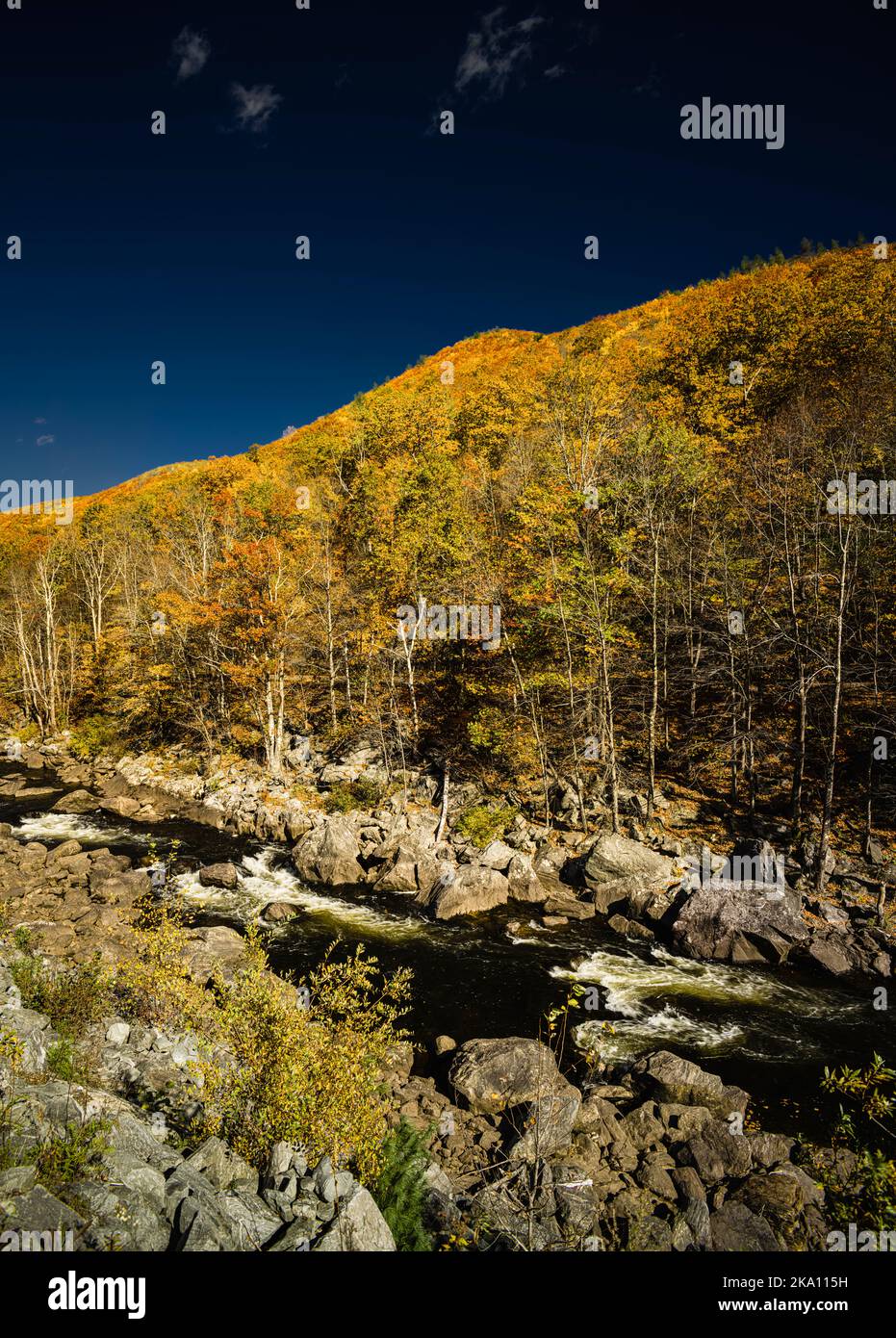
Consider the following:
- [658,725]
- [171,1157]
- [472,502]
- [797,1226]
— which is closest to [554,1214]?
[797,1226]

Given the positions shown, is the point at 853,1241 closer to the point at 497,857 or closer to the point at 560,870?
the point at 560,870

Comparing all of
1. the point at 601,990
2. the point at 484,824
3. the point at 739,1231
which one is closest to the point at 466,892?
the point at 484,824

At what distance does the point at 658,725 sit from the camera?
26953 mm

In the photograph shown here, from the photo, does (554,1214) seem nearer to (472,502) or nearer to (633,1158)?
(633,1158)

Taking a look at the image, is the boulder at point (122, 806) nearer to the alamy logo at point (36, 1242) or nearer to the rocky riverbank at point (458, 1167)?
the rocky riverbank at point (458, 1167)

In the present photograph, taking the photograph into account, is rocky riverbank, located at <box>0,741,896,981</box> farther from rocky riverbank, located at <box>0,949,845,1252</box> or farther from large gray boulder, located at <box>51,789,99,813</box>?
Answer: rocky riverbank, located at <box>0,949,845,1252</box>

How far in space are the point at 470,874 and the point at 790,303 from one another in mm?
40599

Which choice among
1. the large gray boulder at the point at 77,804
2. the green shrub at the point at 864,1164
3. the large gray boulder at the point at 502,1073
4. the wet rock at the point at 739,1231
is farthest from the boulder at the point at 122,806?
the green shrub at the point at 864,1164

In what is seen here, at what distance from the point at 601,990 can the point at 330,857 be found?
416 inches

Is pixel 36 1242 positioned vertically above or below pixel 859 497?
below

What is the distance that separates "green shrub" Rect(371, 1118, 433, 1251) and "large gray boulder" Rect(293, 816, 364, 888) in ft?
43.1

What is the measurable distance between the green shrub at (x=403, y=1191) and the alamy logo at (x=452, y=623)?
58.3ft

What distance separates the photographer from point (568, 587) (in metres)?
22.2

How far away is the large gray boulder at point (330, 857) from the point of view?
2139 cm
